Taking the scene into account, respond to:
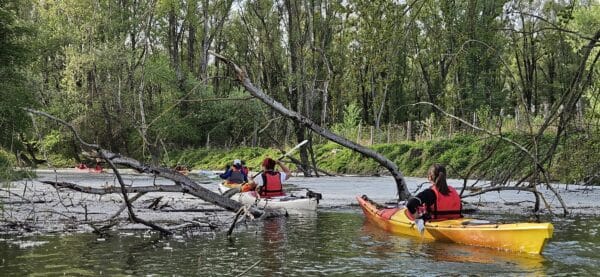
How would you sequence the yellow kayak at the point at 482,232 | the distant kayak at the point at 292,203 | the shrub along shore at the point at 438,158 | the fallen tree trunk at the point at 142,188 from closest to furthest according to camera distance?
the yellow kayak at the point at 482,232, the fallen tree trunk at the point at 142,188, the shrub along shore at the point at 438,158, the distant kayak at the point at 292,203

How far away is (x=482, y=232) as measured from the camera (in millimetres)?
8766

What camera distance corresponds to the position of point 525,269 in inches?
293

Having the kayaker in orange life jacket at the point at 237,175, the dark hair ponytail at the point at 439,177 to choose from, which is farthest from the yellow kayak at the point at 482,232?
the kayaker in orange life jacket at the point at 237,175

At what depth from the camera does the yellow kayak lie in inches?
320

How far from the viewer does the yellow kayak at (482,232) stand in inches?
320

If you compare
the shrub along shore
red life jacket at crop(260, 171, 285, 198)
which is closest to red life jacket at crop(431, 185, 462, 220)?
the shrub along shore

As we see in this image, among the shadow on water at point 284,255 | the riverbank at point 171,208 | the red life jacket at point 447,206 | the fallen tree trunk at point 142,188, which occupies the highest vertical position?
the fallen tree trunk at point 142,188

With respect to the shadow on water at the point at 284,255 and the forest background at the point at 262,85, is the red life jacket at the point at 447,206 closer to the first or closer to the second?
the shadow on water at the point at 284,255

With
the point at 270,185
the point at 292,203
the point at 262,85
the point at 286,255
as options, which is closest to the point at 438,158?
the point at 270,185

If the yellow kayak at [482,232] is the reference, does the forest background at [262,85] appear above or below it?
above

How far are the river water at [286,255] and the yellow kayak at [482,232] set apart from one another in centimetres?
13

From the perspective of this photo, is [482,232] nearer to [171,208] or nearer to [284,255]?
[284,255]

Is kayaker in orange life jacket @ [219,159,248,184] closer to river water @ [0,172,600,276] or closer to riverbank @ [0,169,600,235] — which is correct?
riverbank @ [0,169,600,235]

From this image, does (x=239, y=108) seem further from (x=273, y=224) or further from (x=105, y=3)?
(x=273, y=224)
